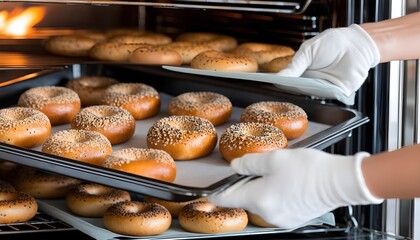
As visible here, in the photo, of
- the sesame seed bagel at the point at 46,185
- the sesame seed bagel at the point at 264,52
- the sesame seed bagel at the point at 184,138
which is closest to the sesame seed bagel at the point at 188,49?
the sesame seed bagel at the point at 264,52

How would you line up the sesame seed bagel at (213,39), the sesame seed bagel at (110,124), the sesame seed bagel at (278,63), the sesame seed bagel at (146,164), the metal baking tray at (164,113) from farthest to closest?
the sesame seed bagel at (213,39)
the sesame seed bagel at (278,63)
the sesame seed bagel at (110,124)
the sesame seed bagel at (146,164)
the metal baking tray at (164,113)

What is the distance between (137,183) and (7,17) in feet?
4.21

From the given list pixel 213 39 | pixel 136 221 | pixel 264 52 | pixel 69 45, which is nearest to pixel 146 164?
pixel 136 221

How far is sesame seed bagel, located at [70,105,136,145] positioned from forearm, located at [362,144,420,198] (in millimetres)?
897

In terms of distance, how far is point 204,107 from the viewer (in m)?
2.45

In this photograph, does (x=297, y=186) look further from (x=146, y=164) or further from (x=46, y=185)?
(x=46, y=185)

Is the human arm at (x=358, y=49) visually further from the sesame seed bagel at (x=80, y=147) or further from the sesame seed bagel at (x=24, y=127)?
the sesame seed bagel at (x=24, y=127)

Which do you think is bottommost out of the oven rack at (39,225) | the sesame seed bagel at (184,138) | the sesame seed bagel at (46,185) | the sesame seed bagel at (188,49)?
the oven rack at (39,225)

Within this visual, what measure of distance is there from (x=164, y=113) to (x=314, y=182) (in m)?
1.10

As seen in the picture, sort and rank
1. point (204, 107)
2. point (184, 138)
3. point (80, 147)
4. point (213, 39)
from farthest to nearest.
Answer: point (213, 39), point (204, 107), point (184, 138), point (80, 147)

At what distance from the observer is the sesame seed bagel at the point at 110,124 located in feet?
7.47

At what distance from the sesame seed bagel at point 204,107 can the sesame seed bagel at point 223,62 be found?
10 centimetres

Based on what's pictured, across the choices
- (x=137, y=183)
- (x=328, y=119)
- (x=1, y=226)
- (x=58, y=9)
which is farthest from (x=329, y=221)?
(x=58, y=9)

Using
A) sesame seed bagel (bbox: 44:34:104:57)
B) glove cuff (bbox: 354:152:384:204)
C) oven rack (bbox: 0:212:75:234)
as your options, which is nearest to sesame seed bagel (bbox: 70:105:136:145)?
oven rack (bbox: 0:212:75:234)
